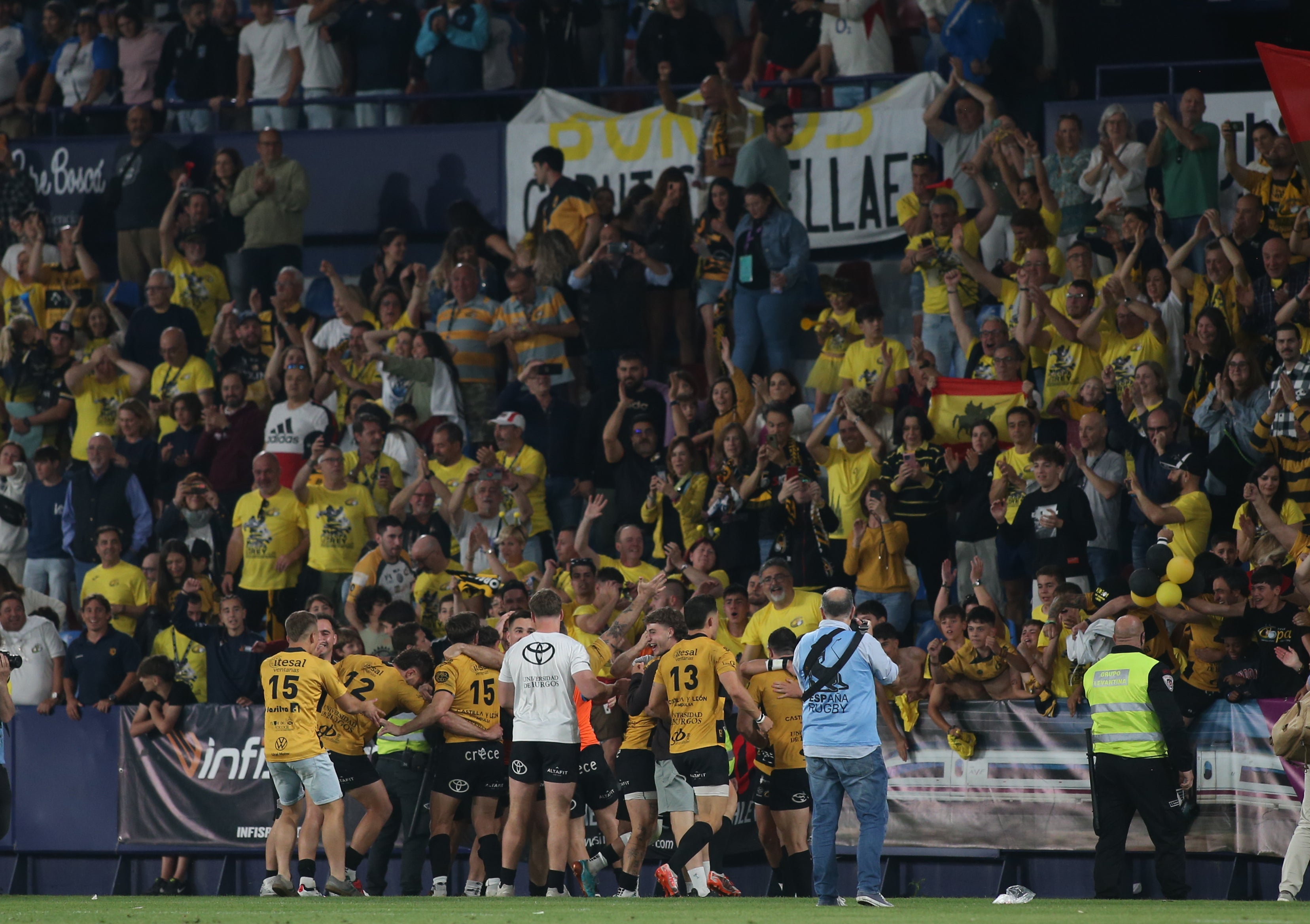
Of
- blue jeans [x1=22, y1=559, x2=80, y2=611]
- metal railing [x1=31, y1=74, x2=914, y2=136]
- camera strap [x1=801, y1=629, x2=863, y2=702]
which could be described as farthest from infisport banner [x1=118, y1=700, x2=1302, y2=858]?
metal railing [x1=31, y1=74, x2=914, y2=136]

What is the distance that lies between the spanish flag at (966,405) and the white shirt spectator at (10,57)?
39.3ft

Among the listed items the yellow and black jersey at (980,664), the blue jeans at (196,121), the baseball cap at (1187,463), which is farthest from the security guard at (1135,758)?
the blue jeans at (196,121)

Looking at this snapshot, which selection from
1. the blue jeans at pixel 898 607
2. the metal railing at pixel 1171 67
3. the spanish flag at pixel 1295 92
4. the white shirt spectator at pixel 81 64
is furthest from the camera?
the white shirt spectator at pixel 81 64

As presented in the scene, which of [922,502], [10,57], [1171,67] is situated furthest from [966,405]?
[10,57]

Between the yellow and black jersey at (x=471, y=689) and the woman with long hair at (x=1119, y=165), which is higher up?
the woman with long hair at (x=1119, y=165)

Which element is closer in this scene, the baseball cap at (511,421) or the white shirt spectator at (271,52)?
the baseball cap at (511,421)

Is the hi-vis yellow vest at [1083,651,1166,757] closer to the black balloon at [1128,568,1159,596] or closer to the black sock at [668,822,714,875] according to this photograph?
the black balloon at [1128,568,1159,596]

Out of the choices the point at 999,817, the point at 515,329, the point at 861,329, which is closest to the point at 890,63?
the point at 861,329

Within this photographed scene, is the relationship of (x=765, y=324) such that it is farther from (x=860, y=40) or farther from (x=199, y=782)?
(x=199, y=782)

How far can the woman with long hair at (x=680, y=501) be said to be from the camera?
52.4ft

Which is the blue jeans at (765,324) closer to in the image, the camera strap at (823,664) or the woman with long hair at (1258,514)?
the woman with long hair at (1258,514)

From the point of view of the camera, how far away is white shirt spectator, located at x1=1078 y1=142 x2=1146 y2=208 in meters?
16.5

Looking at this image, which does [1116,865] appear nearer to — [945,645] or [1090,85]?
[945,645]

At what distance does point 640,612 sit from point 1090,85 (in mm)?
7785
